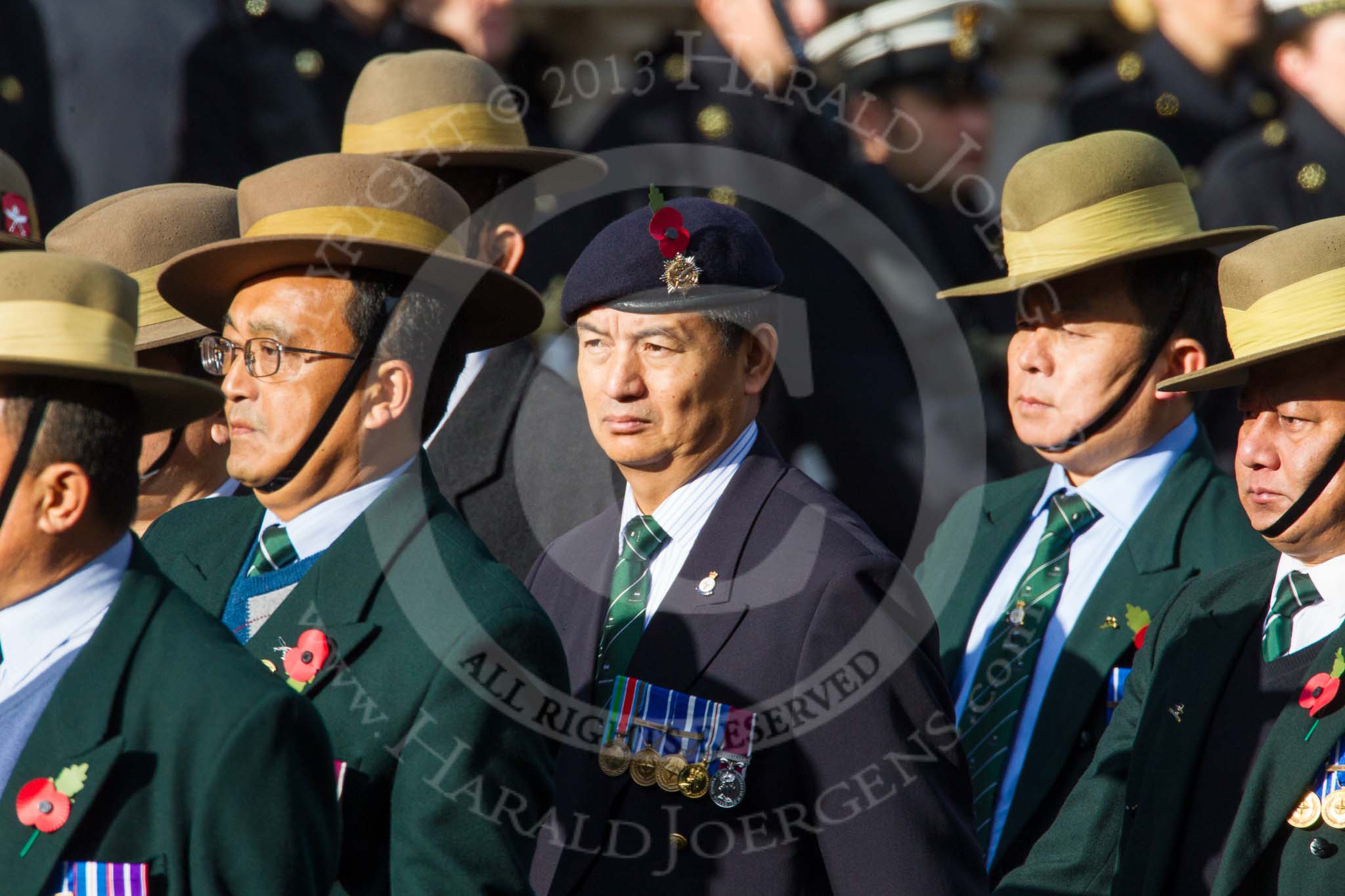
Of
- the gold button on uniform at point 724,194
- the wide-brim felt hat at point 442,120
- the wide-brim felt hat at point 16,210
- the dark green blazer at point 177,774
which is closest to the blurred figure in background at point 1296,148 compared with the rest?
the gold button on uniform at point 724,194

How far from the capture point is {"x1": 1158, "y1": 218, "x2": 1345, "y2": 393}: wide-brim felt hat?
146 inches

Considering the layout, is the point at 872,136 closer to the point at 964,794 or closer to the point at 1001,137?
the point at 1001,137

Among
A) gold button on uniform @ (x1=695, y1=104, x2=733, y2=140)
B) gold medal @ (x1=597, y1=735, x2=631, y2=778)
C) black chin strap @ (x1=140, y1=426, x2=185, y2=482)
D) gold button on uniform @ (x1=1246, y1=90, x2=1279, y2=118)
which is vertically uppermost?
gold button on uniform @ (x1=1246, y1=90, x2=1279, y2=118)

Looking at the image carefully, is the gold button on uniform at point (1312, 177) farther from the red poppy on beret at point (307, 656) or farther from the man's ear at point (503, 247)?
the red poppy on beret at point (307, 656)

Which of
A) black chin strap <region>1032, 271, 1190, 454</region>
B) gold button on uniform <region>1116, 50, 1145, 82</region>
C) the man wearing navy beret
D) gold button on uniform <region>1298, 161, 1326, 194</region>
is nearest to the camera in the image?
the man wearing navy beret

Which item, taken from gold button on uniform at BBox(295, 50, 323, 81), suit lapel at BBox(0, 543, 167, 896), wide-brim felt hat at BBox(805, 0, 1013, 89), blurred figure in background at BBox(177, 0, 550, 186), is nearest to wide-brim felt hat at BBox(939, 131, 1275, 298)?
wide-brim felt hat at BBox(805, 0, 1013, 89)

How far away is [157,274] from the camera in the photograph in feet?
15.9

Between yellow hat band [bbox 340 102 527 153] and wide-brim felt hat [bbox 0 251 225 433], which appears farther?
yellow hat band [bbox 340 102 527 153]

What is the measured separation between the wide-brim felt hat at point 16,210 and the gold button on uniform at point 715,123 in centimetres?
226

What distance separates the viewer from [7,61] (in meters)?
6.78

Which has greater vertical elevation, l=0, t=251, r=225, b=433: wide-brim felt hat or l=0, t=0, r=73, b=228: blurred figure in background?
l=0, t=0, r=73, b=228: blurred figure in background

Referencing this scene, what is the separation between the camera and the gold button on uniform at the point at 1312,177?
688cm

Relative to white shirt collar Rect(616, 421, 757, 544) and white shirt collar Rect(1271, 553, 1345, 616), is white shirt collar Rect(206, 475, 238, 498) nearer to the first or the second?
white shirt collar Rect(616, 421, 757, 544)

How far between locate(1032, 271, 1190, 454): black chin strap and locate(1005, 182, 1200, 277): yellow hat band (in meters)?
0.20
